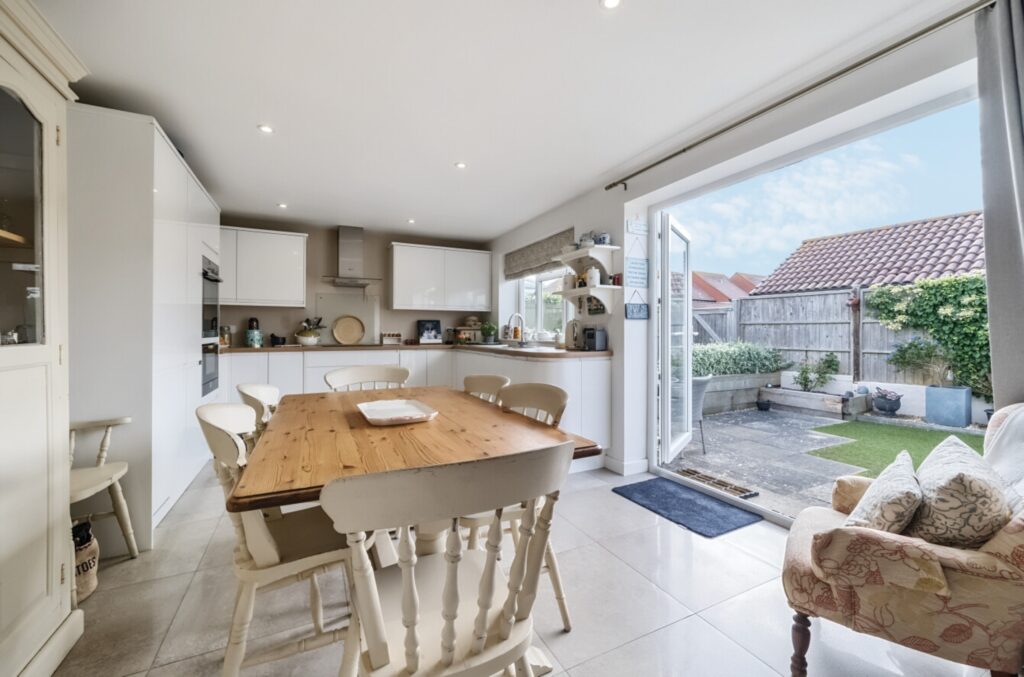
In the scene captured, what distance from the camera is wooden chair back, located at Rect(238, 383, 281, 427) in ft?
6.08

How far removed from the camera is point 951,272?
74.5 inches

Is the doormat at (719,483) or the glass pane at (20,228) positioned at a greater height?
the glass pane at (20,228)

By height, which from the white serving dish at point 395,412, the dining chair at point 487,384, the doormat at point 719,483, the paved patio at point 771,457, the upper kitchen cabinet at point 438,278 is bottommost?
the doormat at point 719,483

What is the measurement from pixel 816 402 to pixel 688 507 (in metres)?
1.10

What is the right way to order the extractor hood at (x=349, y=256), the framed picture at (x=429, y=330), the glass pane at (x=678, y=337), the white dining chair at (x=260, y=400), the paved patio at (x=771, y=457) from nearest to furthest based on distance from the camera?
the white dining chair at (x=260, y=400) → the paved patio at (x=771, y=457) → the glass pane at (x=678, y=337) → the extractor hood at (x=349, y=256) → the framed picture at (x=429, y=330)

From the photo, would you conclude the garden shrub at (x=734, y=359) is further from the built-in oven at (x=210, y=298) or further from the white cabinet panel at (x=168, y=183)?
the built-in oven at (x=210, y=298)

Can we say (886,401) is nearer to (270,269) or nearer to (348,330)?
(348,330)

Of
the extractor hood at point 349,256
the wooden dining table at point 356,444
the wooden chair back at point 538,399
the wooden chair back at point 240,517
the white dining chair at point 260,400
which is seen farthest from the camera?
the extractor hood at point 349,256

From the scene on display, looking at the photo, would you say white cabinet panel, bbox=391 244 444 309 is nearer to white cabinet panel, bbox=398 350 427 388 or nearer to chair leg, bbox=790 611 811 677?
white cabinet panel, bbox=398 350 427 388

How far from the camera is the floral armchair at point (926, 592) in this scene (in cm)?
99

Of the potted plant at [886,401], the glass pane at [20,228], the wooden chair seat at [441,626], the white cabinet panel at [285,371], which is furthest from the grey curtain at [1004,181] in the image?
the white cabinet panel at [285,371]

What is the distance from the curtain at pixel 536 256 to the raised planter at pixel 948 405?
265 cm

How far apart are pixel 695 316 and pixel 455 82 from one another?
8.41 ft

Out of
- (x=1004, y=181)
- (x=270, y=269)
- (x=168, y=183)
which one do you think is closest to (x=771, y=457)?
(x=1004, y=181)
